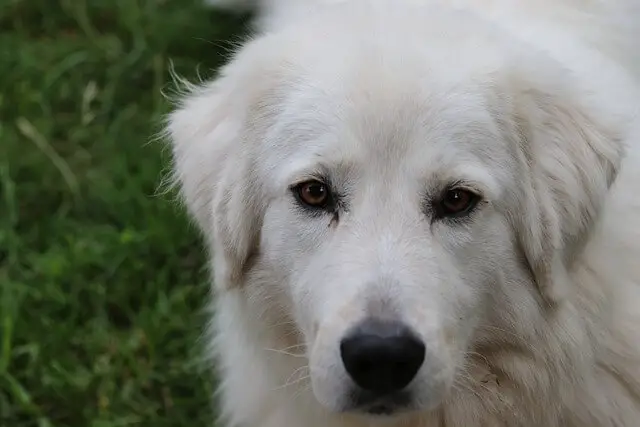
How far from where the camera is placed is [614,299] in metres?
3.00

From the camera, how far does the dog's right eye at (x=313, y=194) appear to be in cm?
269

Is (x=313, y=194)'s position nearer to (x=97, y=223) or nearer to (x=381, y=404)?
(x=381, y=404)

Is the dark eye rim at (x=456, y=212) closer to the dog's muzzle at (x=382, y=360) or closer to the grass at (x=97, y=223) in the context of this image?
the dog's muzzle at (x=382, y=360)

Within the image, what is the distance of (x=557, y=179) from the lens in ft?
9.09

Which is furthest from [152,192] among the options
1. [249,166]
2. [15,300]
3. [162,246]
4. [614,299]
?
[614,299]

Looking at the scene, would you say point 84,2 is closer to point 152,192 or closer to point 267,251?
point 152,192

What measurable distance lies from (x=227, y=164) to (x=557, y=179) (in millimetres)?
881

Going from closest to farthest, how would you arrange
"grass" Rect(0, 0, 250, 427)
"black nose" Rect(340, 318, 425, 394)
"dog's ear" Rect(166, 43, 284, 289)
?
"black nose" Rect(340, 318, 425, 394), "dog's ear" Rect(166, 43, 284, 289), "grass" Rect(0, 0, 250, 427)

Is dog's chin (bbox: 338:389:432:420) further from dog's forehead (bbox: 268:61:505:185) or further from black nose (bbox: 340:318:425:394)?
dog's forehead (bbox: 268:61:505:185)

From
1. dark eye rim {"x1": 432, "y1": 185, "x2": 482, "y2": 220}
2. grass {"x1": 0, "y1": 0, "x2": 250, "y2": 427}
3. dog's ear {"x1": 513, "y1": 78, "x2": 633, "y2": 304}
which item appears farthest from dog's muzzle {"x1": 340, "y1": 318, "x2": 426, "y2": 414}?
grass {"x1": 0, "y1": 0, "x2": 250, "y2": 427}

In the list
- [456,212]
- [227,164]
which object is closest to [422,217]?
[456,212]

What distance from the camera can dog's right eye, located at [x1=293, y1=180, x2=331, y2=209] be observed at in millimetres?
2686

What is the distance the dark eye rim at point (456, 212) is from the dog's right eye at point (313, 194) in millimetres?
273

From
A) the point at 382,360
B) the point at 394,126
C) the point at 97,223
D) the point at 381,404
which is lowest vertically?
the point at 97,223
